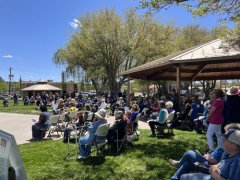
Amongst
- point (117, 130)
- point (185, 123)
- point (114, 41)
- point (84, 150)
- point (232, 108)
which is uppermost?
point (114, 41)

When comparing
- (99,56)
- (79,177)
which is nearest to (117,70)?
(99,56)

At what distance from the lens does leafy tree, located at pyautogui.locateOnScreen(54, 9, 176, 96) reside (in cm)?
2978

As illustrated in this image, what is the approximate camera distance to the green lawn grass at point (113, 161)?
617cm

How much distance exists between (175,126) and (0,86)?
103m

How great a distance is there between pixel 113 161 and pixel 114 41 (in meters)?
23.8

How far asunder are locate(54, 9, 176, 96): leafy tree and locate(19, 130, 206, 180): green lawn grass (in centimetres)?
2111

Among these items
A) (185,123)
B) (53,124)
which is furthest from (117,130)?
(185,123)

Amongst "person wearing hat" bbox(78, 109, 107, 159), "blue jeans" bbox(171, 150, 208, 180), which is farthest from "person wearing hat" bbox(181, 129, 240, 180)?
"person wearing hat" bbox(78, 109, 107, 159)

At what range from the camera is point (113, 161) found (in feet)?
23.4

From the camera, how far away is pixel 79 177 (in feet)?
19.8

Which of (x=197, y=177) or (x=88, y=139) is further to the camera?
Answer: (x=88, y=139)

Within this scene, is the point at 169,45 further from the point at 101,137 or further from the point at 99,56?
the point at 101,137

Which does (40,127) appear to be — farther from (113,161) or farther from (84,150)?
(113,161)

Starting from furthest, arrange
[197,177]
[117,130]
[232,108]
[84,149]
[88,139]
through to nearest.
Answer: [117,130] → [84,149] → [88,139] → [232,108] → [197,177]
